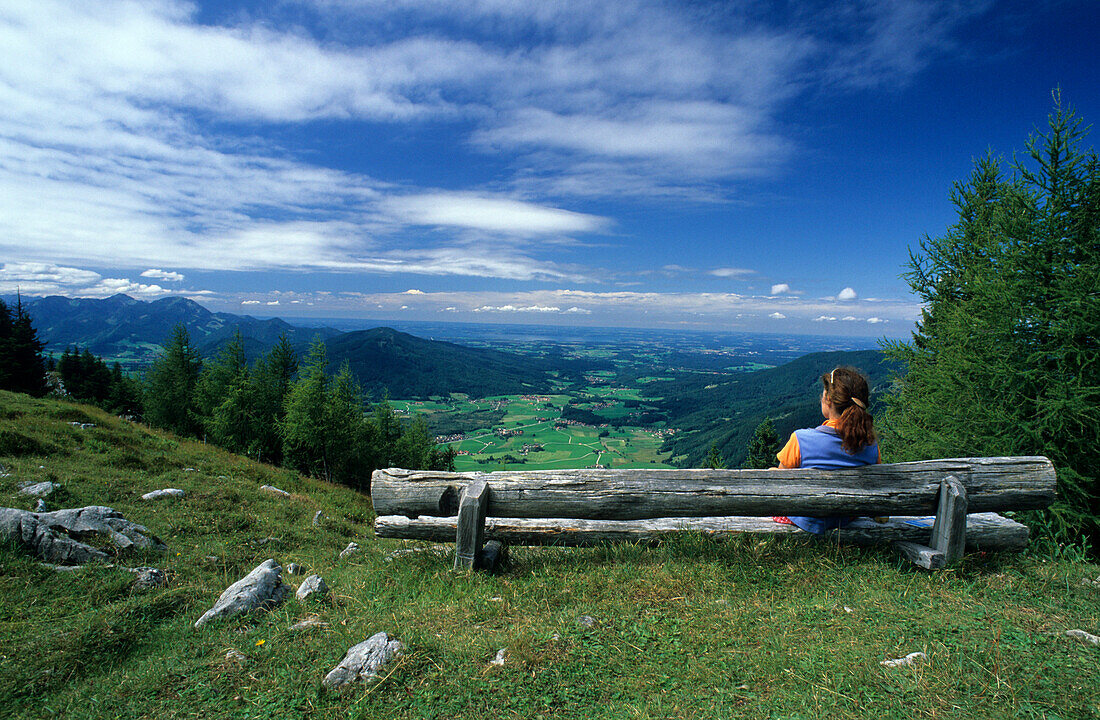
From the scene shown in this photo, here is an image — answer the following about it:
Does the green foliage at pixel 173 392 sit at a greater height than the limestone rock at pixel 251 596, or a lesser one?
lesser

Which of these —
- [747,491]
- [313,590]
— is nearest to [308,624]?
[313,590]

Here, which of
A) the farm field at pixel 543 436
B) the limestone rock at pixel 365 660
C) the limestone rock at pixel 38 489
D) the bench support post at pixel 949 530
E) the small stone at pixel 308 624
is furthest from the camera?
the farm field at pixel 543 436

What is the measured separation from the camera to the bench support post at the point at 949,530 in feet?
17.6

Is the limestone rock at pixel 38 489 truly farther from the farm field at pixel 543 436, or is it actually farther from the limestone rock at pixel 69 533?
the farm field at pixel 543 436

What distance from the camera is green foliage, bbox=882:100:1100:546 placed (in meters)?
8.16

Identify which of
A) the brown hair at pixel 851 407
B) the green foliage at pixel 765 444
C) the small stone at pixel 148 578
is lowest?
the green foliage at pixel 765 444

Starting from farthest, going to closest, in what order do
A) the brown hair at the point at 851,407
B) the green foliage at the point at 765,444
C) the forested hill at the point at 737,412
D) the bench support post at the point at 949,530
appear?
the forested hill at the point at 737,412
the green foliage at the point at 765,444
the brown hair at the point at 851,407
the bench support post at the point at 949,530

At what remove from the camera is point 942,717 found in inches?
118

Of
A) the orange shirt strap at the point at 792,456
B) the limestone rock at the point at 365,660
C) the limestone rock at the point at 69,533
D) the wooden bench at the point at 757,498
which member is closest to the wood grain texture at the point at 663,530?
the wooden bench at the point at 757,498

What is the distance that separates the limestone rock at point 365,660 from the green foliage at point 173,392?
132ft

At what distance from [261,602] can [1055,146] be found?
16530 millimetres

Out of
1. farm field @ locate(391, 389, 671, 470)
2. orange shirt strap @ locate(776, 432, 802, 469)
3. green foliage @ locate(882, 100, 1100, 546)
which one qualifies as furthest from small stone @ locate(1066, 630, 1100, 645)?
farm field @ locate(391, 389, 671, 470)

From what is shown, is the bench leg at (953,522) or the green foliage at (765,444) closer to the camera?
the bench leg at (953,522)

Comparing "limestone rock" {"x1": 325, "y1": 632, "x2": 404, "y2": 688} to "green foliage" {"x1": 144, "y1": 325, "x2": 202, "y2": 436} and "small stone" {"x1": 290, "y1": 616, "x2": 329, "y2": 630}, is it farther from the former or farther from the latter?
"green foliage" {"x1": 144, "y1": 325, "x2": 202, "y2": 436}
